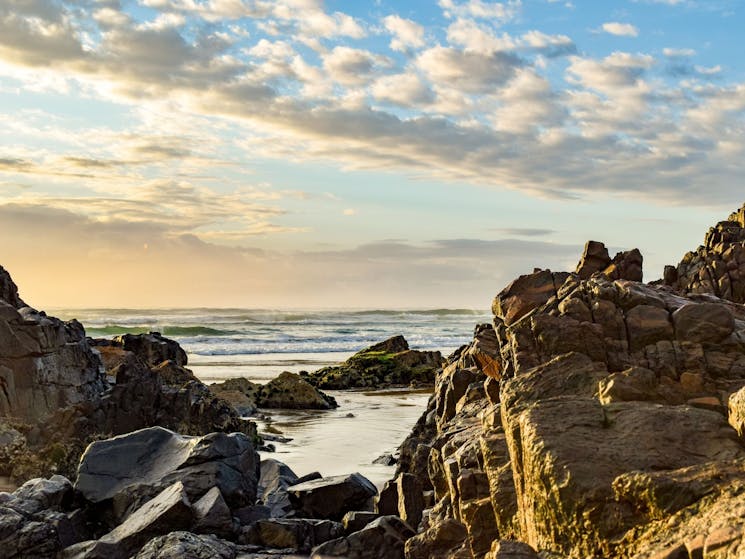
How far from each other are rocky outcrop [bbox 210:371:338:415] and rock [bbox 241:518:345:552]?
19.5 metres

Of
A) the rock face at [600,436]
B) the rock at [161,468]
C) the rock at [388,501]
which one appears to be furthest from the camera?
the rock at [161,468]

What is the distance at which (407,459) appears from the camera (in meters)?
18.1

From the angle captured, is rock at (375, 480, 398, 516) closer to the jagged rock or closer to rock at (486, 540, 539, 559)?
the jagged rock

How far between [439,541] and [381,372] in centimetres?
3698

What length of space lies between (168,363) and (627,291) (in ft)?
76.3

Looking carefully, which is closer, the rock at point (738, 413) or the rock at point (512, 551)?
the rock at point (512, 551)

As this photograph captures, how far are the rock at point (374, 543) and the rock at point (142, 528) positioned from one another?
8.57ft

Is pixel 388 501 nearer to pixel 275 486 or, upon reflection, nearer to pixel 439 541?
pixel 275 486

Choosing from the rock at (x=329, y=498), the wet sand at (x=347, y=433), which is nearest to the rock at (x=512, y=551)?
the rock at (x=329, y=498)

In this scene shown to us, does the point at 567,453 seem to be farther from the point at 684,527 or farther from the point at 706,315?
the point at 706,315

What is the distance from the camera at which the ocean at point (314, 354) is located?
80.4ft

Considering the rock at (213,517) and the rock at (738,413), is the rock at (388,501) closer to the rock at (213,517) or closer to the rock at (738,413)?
the rock at (213,517)

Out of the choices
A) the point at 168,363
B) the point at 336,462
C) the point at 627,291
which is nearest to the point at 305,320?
the point at 168,363

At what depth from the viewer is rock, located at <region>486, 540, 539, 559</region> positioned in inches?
337
